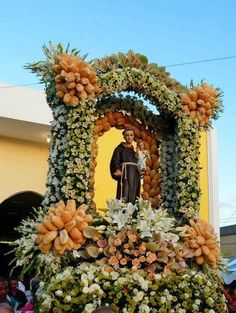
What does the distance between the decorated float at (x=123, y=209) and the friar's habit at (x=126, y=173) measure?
0.33 m

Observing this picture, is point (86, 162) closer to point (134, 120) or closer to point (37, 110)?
point (134, 120)

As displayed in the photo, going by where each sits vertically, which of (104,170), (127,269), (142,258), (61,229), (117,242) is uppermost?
(104,170)

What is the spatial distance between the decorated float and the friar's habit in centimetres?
33

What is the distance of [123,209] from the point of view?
6.16 meters

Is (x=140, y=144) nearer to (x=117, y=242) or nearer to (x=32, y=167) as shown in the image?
(x=117, y=242)

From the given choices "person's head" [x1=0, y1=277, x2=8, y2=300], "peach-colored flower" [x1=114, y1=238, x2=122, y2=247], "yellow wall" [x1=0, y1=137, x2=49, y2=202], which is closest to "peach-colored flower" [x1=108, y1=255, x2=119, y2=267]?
"peach-colored flower" [x1=114, y1=238, x2=122, y2=247]

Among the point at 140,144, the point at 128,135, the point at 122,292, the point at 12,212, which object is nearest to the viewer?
the point at 122,292

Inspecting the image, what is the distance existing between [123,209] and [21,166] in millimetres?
7244

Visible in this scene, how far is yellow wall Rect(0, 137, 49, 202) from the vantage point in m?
12.8

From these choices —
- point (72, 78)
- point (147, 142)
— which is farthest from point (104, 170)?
point (72, 78)

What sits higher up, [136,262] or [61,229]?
[61,229]

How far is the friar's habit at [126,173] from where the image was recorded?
6984 millimetres

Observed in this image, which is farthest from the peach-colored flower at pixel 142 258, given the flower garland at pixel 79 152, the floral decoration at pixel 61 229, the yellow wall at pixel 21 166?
the yellow wall at pixel 21 166

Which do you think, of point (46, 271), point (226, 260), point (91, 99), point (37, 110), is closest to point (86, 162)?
point (91, 99)
